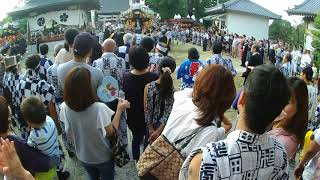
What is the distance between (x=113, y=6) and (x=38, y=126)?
154 feet

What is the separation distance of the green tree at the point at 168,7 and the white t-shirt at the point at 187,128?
3632 centimetres

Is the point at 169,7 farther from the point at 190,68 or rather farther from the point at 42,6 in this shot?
the point at 190,68

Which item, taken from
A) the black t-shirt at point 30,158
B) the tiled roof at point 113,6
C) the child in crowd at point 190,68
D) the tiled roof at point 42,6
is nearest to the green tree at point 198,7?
the tiled roof at point 113,6

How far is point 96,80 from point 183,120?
219cm

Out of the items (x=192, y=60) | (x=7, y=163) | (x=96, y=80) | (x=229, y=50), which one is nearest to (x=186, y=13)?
(x=229, y=50)

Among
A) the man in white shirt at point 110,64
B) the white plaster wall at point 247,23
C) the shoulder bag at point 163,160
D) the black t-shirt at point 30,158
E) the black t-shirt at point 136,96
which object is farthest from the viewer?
the white plaster wall at point 247,23

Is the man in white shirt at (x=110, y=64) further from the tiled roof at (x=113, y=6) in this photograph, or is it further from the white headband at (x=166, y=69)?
the tiled roof at (x=113, y=6)

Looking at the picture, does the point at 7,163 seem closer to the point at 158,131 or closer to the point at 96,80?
the point at 158,131

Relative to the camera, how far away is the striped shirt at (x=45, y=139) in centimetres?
338

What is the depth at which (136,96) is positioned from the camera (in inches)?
183

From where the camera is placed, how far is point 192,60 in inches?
265

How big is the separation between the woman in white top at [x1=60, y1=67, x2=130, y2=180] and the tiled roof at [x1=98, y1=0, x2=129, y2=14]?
148ft

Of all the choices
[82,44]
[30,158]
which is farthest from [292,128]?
[82,44]

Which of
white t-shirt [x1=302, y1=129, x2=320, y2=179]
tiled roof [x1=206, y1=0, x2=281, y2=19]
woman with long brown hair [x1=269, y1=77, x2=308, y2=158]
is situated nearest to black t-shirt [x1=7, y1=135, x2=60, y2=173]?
woman with long brown hair [x1=269, y1=77, x2=308, y2=158]
